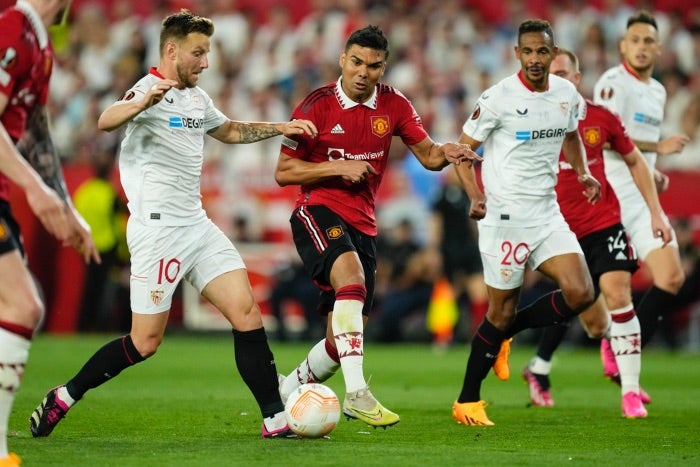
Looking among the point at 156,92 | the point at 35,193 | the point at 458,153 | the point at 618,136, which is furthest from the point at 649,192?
the point at 35,193

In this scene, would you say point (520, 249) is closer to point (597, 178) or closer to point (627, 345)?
point (627, 345)

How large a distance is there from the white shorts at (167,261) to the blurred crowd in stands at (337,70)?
365 inches

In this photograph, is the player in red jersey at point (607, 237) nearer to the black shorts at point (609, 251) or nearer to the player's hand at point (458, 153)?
the black shorts at point (609, 251)

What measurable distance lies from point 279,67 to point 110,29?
4.24m

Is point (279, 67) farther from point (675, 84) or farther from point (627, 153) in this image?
point (627, 153)

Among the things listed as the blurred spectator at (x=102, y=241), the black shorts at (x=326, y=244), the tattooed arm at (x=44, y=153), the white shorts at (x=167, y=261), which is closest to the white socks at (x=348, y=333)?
the black shorts at (x=326, y=244)

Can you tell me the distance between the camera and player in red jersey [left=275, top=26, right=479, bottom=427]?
8156mm

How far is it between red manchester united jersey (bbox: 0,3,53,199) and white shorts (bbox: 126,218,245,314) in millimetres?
1632

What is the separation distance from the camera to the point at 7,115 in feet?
20.3

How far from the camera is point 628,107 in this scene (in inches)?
436

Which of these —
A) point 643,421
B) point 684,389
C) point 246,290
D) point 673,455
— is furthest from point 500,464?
point 684,389

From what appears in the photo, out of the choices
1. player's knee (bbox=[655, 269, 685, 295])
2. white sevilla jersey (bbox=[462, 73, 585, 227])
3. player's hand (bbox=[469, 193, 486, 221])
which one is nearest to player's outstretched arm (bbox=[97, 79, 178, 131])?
player's hand (bbox=[469, 193, 486, 221])

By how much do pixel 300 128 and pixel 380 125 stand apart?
0.81 metres

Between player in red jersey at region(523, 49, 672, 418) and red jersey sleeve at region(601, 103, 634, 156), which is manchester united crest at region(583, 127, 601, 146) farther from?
red jersey sleeve at region(601, 103, 634, 156)
